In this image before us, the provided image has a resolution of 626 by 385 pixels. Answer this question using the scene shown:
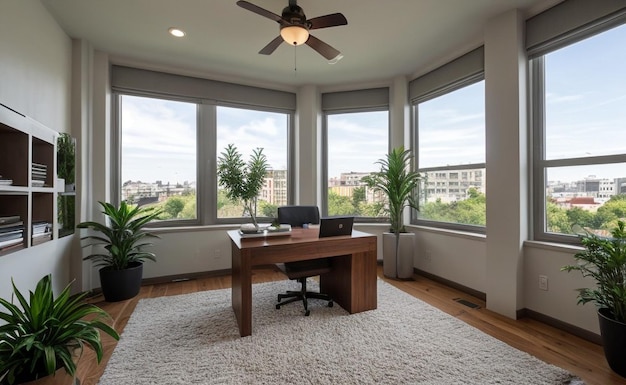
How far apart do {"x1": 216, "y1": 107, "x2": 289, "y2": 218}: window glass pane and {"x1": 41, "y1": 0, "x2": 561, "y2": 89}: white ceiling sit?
0.56 meters

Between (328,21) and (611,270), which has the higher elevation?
(328,21)

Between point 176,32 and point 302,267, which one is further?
point 176,32

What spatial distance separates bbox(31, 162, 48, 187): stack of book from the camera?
1.90 meters

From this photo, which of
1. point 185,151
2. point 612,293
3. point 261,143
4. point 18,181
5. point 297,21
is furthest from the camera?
point 261,143

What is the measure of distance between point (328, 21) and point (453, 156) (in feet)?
7.66

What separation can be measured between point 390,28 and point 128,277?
3.84 meters

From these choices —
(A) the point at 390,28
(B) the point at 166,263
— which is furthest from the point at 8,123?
(A) the point at 390,28

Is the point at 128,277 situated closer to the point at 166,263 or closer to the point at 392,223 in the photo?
the point at 166,263

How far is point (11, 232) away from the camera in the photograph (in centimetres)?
162

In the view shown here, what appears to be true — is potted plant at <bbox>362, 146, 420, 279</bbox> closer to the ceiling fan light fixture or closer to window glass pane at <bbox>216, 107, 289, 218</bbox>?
window glass pane at <bbox>216, 107, 289, 218</bbox>

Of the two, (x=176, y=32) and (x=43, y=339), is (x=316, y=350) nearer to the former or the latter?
(x=43, y=339)

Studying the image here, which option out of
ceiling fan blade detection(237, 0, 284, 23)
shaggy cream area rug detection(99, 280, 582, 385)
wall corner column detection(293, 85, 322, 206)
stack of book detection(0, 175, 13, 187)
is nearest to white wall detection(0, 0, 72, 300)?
stack of book detection(0, 175, 13, 187)

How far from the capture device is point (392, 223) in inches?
148

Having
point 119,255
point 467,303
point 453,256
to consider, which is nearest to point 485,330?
point 467,303
